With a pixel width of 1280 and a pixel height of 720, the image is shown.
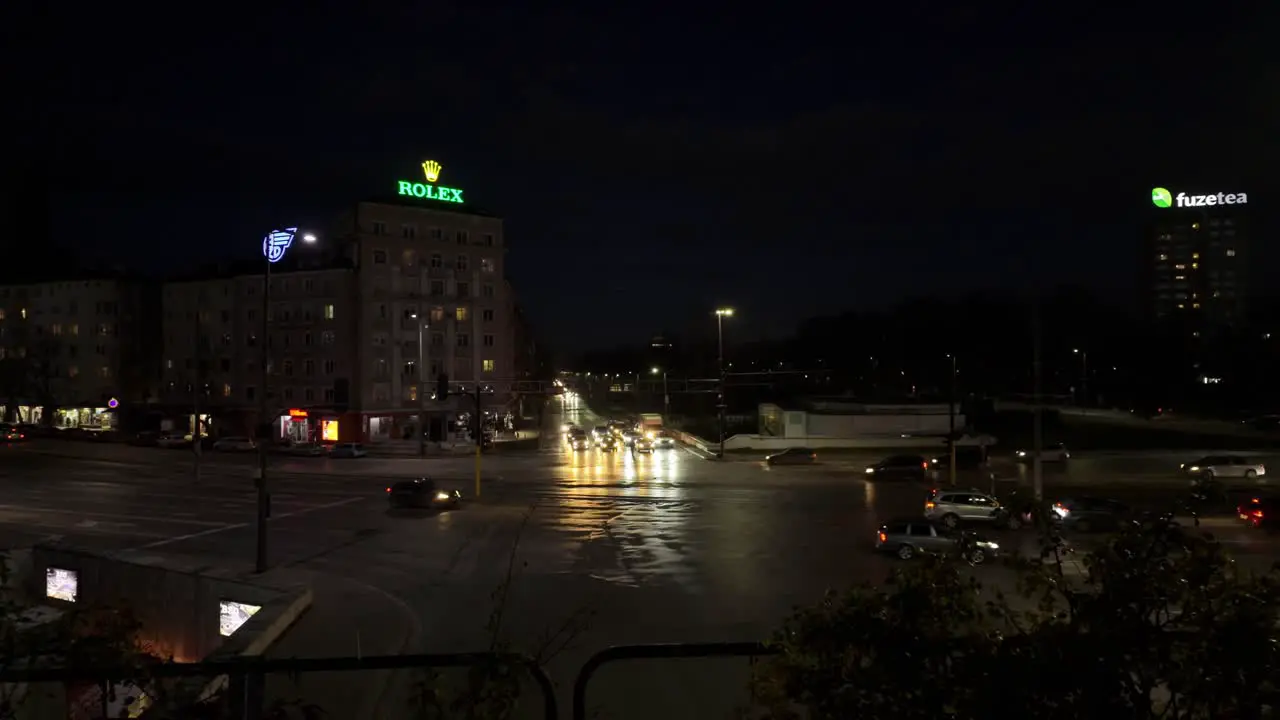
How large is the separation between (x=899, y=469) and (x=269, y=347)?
1941 inches

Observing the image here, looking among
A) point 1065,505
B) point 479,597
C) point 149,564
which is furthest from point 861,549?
point 149,564

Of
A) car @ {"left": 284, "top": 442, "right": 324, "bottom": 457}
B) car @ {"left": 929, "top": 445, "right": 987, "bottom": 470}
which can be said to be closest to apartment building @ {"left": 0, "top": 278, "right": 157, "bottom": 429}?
car @ {"left": 284, "top": 442, "right": 324, "bottom": 457}

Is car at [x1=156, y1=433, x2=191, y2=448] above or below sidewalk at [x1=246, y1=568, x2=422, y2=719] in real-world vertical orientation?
above

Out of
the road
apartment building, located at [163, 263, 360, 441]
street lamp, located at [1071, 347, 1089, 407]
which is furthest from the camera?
street lamp, located at [1071, 347, 1089, 407]

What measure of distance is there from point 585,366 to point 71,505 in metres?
134

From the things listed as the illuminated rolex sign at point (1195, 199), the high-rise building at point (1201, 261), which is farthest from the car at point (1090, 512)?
the high-rise building at point (1201, 261)

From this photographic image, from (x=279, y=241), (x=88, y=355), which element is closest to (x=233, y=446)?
(x=88, y=355)

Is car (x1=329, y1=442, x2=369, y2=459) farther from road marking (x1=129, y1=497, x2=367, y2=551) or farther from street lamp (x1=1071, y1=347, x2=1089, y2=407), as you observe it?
street lamp (x1=1071, y1=347, x2=1089, y2=407)

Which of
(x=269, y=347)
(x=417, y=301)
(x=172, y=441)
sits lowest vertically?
(x=172, y=441)

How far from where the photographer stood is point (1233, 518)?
88.1 feet

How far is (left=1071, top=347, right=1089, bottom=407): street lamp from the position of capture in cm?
7770

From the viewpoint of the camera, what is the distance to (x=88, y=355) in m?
73.6

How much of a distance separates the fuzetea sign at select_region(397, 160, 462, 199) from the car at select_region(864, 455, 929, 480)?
39.9m

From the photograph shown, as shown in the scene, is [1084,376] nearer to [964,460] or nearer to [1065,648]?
[964,460]
